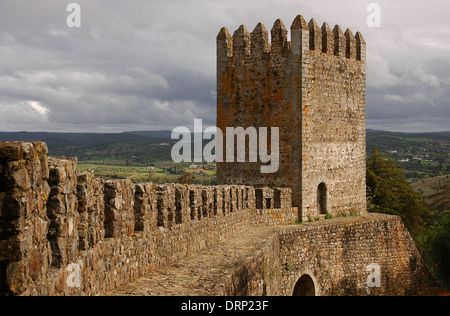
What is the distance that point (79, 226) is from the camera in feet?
18.2

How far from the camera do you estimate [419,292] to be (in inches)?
742

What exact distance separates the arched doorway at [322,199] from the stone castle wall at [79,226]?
328 inches

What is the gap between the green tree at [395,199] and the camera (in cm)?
2522

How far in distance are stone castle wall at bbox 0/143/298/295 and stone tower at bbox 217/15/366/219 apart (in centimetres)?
728

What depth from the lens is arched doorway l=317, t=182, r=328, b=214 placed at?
58.3 feet

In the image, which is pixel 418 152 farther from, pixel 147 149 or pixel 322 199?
pixel 322 199

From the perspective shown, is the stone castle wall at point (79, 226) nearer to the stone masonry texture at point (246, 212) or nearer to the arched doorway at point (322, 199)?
the stone masonry texture at point (246, 212)

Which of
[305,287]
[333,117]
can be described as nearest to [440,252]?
[333,117]

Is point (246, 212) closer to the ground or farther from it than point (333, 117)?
closer to the ground

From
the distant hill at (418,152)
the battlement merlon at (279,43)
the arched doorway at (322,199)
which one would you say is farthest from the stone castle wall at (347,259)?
the distant hill at (418,152)

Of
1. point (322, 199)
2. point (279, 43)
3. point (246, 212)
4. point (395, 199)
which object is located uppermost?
point (279, 43)

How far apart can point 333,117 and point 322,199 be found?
2.74 meters

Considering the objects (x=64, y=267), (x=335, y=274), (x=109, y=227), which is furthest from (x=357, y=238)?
(x=64, y=267)
